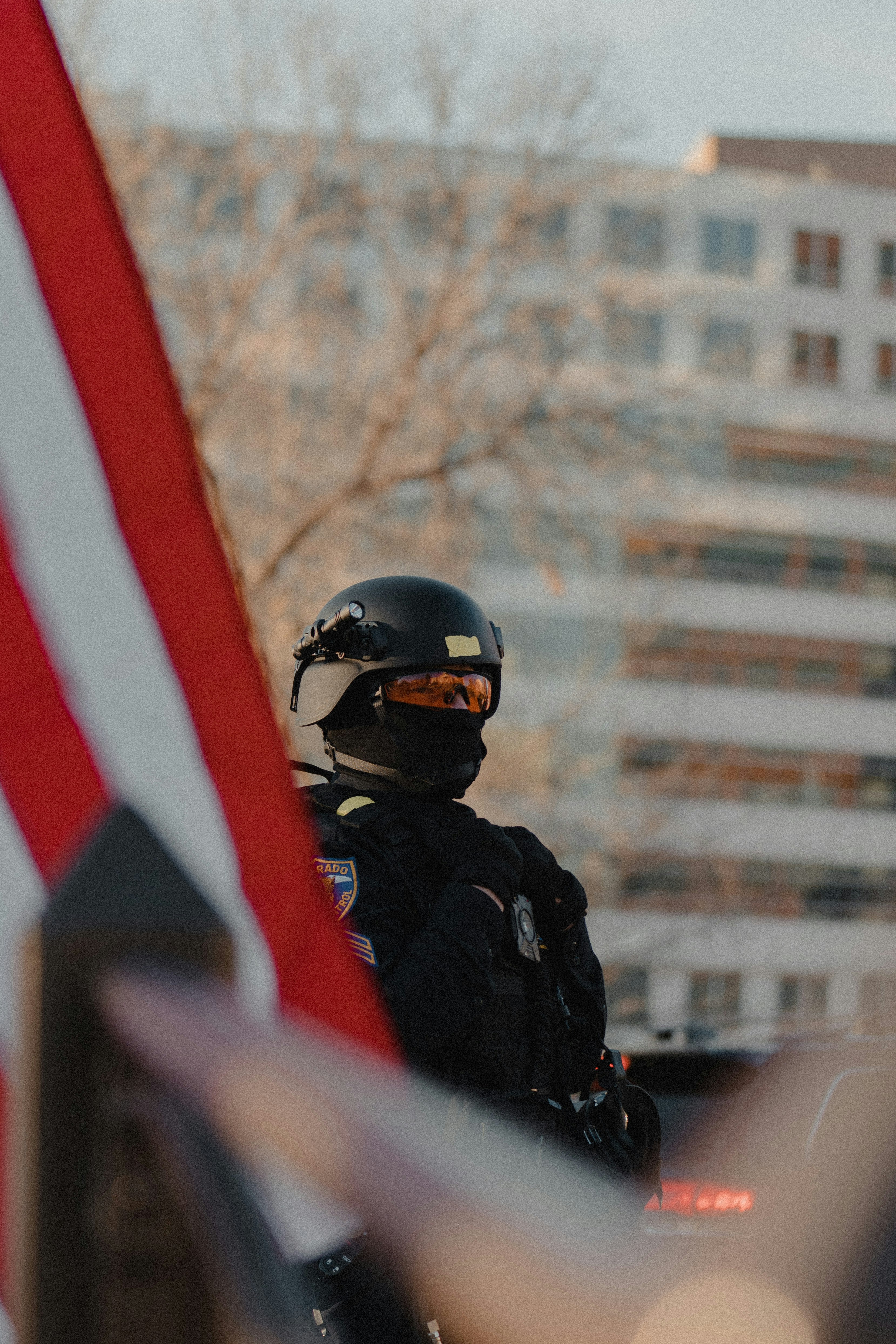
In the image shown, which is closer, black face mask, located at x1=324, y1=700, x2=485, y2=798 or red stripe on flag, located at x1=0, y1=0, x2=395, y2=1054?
red stripe on flag, located at x1=0, y1=0, x2=395, y2=1054

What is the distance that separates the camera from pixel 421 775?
106 inches

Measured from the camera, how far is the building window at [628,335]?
13445 mm

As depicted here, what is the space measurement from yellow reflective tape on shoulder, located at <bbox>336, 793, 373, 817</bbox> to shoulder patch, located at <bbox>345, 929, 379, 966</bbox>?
1.03 ft

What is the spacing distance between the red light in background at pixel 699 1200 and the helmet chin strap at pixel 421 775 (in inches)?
32.2

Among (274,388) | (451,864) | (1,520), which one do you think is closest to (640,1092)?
(451,864)

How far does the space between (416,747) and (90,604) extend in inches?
64.9

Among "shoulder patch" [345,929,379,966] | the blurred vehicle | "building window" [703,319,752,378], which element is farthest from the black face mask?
"building window" [703,319,752,378]

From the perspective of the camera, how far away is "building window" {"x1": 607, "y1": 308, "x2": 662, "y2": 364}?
44.1 feet

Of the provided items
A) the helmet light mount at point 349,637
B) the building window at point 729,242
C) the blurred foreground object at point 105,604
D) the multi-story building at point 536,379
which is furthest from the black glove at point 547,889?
the building window at point 729,242

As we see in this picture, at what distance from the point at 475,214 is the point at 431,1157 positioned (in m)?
13.1

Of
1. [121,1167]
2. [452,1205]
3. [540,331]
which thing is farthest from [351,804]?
[540,331]

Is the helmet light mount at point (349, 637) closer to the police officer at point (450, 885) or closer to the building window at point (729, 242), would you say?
the police officer at point (450, 885)

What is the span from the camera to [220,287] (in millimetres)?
12156

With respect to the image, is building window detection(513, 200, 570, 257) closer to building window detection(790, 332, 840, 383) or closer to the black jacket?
the black jacket
